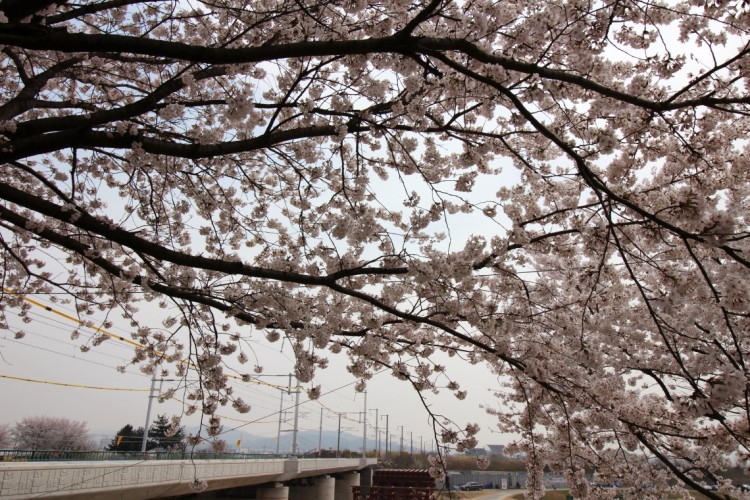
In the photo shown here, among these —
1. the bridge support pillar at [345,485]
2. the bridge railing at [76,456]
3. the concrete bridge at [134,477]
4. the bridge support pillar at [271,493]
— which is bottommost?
the bridge support pillar at [345,485]

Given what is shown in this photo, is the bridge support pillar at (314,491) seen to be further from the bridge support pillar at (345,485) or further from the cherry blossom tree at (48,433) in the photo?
the cherry blossom tree at (48,433)

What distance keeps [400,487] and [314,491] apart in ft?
30.2

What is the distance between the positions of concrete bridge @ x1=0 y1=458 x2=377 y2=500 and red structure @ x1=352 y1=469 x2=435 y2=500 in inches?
185

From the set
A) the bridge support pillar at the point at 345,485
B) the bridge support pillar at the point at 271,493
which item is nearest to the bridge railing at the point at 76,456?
the bridge support pillar at the point at 271,493

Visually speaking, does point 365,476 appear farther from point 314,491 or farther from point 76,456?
point 76,456

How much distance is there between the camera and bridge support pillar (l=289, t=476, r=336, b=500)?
99.9 feet

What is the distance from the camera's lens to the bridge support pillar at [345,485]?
36625 millimetres

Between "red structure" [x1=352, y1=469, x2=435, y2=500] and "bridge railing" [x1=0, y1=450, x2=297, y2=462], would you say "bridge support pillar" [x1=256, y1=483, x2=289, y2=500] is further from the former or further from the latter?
"bridge railing" [x1=0, y1=450, x2=297, y2=462]

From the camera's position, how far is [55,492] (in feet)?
30.1

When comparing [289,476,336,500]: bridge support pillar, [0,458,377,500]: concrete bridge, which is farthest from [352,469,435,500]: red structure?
[0,458,377,500]: concrete bridge

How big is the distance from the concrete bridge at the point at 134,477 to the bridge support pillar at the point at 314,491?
25.8 feet

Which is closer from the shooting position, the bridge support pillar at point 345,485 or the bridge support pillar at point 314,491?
the bridge support pillar at point 314,491

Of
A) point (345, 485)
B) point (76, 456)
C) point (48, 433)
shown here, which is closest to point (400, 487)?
point (345, 485)

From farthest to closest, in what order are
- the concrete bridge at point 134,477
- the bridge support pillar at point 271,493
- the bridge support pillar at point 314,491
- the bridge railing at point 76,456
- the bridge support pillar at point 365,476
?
the bridge support pillar at point 365,476 → the bridge support pillar at point 314,491 → the bridge support pillar at point 271,493 → the bridge railing at point 76,456 → the concrete bridge at point 134,477
